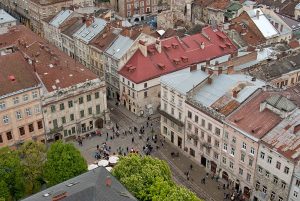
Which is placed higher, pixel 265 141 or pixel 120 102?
Result: pixel 265 141

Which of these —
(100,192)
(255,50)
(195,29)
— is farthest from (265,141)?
(195,29)

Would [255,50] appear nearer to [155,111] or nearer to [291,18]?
[155,111]

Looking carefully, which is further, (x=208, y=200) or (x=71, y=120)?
(x=71, y=120)

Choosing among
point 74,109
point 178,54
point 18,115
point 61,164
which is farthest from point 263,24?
point 61,164

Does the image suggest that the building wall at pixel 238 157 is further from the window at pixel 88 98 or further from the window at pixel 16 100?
the window at pixel 16 100

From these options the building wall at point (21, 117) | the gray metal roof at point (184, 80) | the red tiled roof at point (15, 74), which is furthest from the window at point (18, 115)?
the gray metal roof at point (184, 80)

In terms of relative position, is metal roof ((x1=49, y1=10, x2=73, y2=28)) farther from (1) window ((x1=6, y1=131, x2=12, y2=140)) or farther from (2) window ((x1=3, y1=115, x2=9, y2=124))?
(1) window ((x1=6, y1=131, x2=12, y2=140))

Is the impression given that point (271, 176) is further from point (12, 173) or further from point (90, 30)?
point (90, 30)
